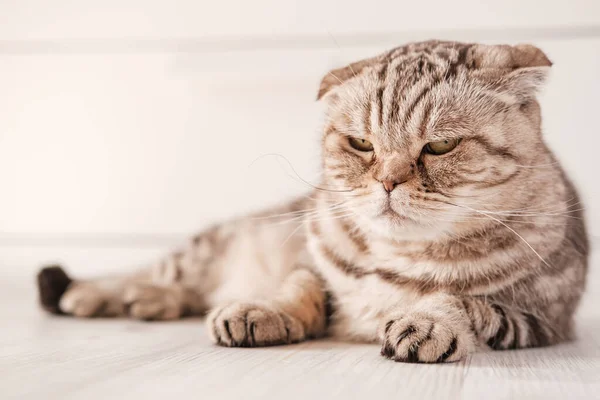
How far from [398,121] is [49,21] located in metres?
1.64

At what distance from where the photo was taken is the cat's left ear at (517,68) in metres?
1.17

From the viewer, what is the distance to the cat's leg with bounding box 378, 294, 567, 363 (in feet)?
3.41

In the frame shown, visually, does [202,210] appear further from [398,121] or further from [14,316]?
[398,121]

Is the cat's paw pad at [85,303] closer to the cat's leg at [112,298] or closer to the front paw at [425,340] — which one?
the cat's leg at [112,298]

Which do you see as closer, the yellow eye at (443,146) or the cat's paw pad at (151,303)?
the yellow eye at (443,146)

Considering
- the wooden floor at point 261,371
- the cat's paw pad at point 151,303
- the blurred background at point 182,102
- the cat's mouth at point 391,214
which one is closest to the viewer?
the wooden floor at point 261,371

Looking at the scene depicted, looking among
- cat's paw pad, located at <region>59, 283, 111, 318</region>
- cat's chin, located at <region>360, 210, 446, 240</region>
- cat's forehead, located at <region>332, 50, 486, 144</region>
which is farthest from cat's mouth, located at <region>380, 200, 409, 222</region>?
cat's paw pad, located at <region>59, 283, 111, 318</region>

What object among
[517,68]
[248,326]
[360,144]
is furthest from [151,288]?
[517,68]

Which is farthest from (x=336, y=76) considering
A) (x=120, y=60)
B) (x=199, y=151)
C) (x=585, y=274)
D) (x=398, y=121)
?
(x=120, y=60)

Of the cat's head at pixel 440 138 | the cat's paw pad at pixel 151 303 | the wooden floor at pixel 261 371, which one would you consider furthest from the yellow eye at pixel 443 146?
the cat's paw pad at pixel 151 303

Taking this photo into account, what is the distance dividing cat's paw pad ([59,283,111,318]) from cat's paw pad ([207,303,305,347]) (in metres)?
0.56

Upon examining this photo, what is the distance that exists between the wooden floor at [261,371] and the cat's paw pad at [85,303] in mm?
287

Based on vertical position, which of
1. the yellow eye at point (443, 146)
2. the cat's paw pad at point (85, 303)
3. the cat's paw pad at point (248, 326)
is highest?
the yellow eye at point (443, 146)

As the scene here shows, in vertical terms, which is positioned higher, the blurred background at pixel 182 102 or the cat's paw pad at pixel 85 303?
the blurred background at pixel 182 102
